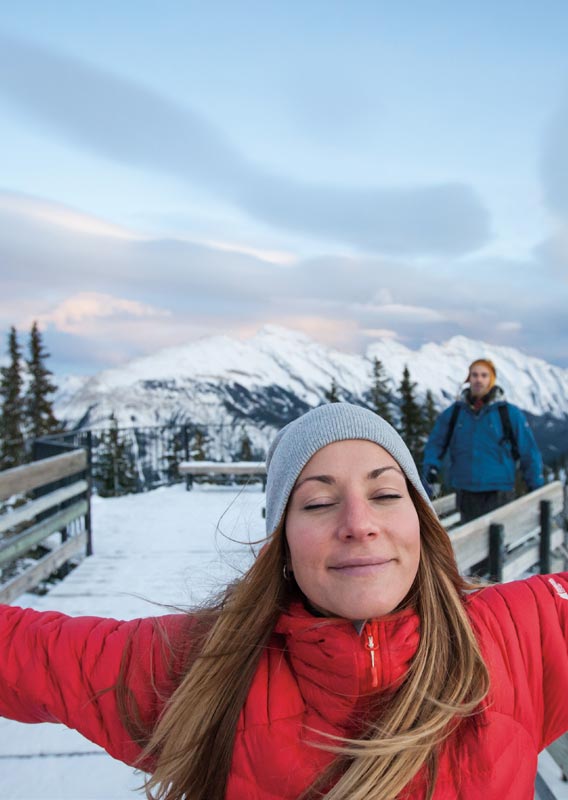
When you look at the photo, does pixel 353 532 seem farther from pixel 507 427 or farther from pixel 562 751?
pixel 507 427

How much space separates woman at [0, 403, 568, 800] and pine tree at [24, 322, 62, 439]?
32802 mm

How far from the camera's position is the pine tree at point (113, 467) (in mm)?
14450

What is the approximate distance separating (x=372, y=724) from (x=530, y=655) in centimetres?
51

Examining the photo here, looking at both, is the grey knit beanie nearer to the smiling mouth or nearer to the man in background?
the smiling mouth

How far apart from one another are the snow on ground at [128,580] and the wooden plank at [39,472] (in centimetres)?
102

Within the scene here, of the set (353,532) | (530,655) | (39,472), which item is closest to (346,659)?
(353,532)

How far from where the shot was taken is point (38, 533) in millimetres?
4953

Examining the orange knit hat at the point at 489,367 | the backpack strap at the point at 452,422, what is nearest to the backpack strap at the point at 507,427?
the orange knit hat at the point at 489,367

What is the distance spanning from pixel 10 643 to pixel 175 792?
0.57 meters

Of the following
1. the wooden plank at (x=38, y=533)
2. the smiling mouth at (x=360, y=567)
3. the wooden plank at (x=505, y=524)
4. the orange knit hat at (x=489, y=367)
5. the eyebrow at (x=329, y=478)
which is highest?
the orange knit hat at (x=489, y=367)

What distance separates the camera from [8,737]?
303 cm

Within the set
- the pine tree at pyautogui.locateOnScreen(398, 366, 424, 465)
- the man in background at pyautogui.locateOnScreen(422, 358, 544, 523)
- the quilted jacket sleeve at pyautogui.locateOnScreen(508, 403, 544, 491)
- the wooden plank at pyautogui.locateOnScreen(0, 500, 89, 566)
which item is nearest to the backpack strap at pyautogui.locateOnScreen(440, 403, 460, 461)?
the man in background at pyautogui.locateOnScreen(422, 358, 544, 523)

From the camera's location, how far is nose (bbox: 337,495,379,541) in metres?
1.27

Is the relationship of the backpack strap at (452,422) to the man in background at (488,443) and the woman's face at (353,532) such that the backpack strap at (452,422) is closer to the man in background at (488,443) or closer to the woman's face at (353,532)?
the man in background at (488,443)
